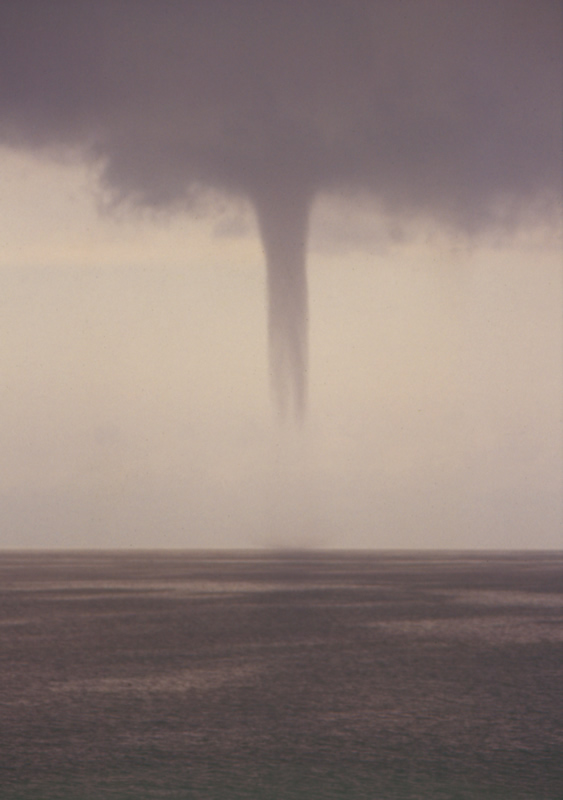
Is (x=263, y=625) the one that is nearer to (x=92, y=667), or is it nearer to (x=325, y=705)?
(x=92, y=667)

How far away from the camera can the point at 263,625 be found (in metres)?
49.8

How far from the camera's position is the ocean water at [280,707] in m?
18.8

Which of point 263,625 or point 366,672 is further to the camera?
point 263,625

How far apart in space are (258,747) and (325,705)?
5400 millimetres

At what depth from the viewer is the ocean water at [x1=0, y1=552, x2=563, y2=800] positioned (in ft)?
61.6

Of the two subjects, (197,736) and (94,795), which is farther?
(197,736)

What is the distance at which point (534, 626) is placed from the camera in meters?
50.0

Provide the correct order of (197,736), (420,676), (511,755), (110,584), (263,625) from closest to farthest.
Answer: (511,755)
(197,736)
(420,676)
(263,625)
(110,584)

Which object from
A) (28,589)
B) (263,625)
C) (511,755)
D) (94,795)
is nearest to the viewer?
(94,795)

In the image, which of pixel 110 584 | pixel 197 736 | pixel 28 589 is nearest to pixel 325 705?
pixel 197 736

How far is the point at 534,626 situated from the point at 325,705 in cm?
2580

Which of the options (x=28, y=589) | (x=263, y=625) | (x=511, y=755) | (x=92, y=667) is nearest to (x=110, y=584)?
(x=28, y=589)

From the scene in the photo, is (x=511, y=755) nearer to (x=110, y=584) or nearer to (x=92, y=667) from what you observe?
(x=92, y=667)

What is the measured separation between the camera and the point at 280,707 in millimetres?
26344
